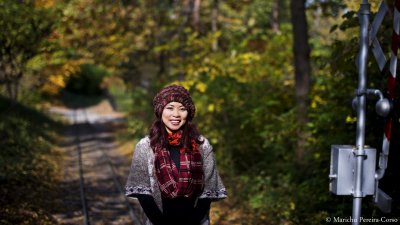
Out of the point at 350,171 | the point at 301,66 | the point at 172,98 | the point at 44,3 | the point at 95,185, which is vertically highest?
the point at 44,3

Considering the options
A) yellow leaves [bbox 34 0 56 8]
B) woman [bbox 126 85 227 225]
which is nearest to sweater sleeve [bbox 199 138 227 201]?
woman [bbox 126 85 227 225]

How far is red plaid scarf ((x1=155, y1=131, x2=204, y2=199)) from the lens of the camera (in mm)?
3449

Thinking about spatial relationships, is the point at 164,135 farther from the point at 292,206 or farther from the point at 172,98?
the point at 292,206

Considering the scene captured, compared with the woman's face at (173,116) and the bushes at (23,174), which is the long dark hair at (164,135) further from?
the bushes at (23,174)

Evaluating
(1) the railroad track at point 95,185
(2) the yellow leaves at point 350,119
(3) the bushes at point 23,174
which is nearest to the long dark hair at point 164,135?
(2) the yellow leaves at point 350,119

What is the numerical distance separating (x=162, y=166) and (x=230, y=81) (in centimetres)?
965

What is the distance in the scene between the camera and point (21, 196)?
9867mm

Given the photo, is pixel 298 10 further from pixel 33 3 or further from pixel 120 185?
pixel 33 3

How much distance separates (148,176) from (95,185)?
9.18m

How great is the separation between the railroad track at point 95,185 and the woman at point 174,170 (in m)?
5.32

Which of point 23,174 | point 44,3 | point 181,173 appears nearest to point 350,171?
point 181,173

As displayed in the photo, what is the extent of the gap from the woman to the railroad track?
5321 millimetres

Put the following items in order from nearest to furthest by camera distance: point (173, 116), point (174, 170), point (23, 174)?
point (174, 170) < point (173, 116) < point (23, 174)

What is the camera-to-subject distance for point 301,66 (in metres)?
10.5
